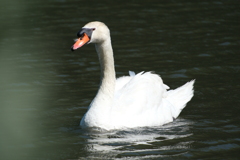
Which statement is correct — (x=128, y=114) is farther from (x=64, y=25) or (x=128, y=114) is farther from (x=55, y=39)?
(x=64, y=25)

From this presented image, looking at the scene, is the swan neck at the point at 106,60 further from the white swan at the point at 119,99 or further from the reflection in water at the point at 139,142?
the reflection in water at the point at 139,142

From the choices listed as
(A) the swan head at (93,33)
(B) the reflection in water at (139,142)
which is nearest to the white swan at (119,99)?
(A) the swan head at (93,33)

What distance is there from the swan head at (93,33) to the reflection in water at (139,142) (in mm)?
1543

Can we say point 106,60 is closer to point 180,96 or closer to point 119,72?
point 180,96

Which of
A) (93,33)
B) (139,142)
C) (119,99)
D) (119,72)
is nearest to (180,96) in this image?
(119,99)

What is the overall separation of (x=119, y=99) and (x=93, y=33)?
1449 millimetres

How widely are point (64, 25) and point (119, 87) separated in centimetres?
736

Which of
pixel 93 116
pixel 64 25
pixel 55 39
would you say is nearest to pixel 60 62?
pixel 55 39

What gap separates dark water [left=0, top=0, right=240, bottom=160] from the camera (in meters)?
2.16

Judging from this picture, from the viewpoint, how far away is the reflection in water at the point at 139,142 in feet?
21.4

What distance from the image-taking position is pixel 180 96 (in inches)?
368

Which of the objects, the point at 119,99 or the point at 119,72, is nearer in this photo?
the point at 119,99

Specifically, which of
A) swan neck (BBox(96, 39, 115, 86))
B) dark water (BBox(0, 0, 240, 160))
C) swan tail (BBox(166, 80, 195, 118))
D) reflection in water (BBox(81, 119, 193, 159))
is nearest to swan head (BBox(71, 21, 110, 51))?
swan neck (BBox(96, 39, 115, 86))

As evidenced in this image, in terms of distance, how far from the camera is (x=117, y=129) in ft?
24.6
